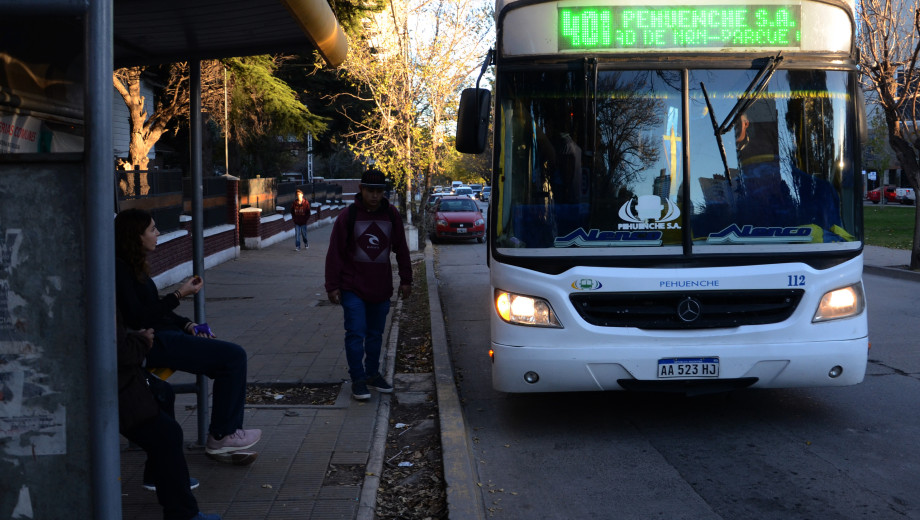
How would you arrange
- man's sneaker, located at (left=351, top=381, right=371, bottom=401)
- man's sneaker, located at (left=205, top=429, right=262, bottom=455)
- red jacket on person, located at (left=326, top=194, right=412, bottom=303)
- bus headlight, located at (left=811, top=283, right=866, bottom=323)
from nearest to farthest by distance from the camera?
man's sneaker, located at (left=205, top=429, right=262, bottom=455) → bus headlight, located at (left=811, top=283, right=866, bottom=323) → man's sneaker, located at (left=351, top=381, right=371, bottom=401) → red jacket on person, located at (left=326, top=194, right=412, bottom=303)

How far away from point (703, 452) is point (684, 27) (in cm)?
292

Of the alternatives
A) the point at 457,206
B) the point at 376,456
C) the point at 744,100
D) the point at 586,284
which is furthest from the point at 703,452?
the point at 457,206

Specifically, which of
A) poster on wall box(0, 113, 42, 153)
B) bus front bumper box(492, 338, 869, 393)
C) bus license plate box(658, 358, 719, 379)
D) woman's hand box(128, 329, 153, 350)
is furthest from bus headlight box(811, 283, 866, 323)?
poster on wall box(0, 113, 42, 153)

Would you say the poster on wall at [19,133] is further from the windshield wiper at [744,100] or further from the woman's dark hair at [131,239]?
the windshield wiper at [744,100]

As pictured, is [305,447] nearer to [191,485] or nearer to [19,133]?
[191,485]

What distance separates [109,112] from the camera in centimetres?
317

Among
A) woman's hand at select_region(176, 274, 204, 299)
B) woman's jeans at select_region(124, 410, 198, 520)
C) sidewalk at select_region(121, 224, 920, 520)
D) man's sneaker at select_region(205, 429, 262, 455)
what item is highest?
woman's hand at select_region(176, 274, 204, 299)

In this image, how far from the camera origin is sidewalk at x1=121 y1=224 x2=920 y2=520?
505 centimetres

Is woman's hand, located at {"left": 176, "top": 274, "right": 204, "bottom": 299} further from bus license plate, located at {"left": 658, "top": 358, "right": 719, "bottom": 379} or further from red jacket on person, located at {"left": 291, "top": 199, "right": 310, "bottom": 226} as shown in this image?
red jacket on person, located at {"left": 291, "top": 199, "right": 310, "bottom": 226}

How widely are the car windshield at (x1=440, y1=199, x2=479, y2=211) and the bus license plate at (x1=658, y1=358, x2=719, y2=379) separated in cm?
2560

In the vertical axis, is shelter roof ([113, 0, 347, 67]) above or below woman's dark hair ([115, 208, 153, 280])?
above

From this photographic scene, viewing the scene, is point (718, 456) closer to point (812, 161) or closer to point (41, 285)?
point (812, 161)

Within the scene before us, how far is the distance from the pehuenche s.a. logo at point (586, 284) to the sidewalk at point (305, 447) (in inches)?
51.8

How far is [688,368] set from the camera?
6348mm
